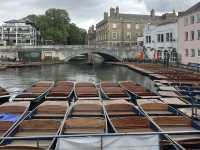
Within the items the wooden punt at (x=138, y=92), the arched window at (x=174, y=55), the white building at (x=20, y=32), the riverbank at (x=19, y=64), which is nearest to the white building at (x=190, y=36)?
the arched window at (x=174, y=55)

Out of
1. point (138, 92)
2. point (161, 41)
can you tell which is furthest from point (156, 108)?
point (161, 41)

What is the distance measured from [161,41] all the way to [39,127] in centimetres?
5499

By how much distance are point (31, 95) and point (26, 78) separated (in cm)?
2589

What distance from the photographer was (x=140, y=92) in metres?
24.4

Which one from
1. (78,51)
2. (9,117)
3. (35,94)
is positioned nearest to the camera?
(9,117)

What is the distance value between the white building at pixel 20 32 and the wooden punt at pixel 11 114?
102216 millimetres

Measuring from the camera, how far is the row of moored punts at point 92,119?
11797 mm

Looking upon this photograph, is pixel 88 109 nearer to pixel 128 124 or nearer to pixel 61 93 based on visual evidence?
pixel 128 124

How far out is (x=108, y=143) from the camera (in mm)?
8617

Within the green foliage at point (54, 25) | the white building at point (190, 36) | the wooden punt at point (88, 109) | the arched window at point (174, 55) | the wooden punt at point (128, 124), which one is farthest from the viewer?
the green foliage at point (54, 25)

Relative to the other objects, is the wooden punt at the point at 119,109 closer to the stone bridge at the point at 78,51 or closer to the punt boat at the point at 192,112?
the punt boat at the point at 192,112

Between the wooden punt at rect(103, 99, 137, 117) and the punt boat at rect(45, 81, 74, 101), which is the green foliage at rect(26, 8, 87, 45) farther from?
the wooden punt at rect(103, 99, 137, 117)

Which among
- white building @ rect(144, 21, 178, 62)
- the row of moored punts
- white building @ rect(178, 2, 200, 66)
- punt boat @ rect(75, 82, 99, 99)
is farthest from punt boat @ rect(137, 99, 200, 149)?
white building @ rect(144, 21, 178, 62)

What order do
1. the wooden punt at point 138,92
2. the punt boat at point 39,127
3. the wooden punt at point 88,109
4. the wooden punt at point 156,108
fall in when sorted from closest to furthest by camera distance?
the punt boat at point 39,127, the wooden punt at point 88,109, the wooden punt at point 156,108, the wooden punt at point 138,92
